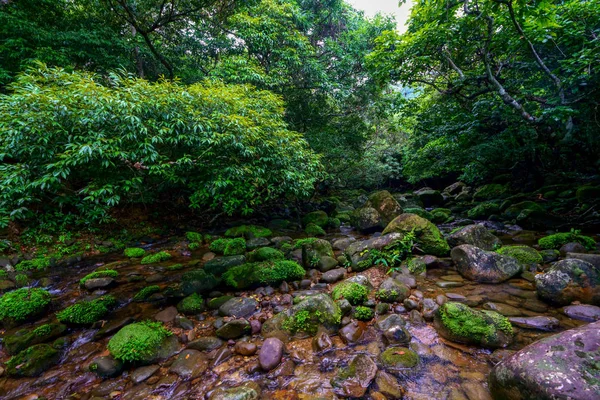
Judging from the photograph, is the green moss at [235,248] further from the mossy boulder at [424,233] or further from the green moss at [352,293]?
the mossy boulder at [424,233]

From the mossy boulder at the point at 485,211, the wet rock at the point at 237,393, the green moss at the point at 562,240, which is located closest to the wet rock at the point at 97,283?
the wet rock at the point at 237,393

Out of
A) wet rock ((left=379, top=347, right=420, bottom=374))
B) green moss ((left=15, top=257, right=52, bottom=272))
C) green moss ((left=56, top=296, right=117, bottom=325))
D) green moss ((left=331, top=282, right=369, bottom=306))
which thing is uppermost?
green moss ((left=15, top=257, right=52, bottom=272))

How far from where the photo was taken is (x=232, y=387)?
292 centimetres

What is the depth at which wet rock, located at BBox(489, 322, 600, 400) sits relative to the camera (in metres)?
2.12

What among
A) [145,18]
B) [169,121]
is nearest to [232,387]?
[169,121]

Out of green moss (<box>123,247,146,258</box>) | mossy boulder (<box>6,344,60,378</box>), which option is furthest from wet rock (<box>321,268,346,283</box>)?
green moss (<box>123,247,146,258</box>)

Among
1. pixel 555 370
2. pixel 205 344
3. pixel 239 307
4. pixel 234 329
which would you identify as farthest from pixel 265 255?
pixel 555 370

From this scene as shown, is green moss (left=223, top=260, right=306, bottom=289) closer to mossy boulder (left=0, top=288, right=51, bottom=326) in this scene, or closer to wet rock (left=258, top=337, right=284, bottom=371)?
wet rock (left=258, top=337, right=284, bottom=371)

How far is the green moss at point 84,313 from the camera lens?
4.18 metres

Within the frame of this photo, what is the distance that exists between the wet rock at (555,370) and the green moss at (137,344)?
4.02 meters

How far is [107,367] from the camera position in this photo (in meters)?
3.18

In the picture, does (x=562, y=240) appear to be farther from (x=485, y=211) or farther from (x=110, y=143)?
(x=110, y=143)

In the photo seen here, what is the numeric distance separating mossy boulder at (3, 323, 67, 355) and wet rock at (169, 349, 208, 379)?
2.16 meters

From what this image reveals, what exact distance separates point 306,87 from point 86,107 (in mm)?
10302
